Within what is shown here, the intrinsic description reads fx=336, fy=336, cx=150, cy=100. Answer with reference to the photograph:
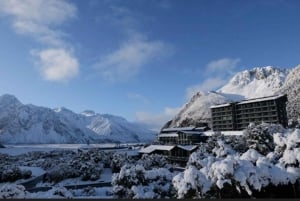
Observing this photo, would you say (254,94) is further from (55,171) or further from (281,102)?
(55,171)

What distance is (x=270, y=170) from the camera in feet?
32.4

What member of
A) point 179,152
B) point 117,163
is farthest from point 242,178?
point 179,152

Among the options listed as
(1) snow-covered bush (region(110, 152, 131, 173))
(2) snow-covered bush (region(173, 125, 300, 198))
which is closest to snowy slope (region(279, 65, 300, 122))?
(1) snow-covered bush (region(110, 152, 131, 173))

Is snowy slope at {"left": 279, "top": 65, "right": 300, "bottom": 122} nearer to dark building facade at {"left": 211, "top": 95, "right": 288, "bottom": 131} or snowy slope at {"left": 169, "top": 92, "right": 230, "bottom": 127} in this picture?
dark building facade at {"left": 211, "top": 95, "right": 288, "bottom": 131}

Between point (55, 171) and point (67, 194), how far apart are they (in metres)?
21.2

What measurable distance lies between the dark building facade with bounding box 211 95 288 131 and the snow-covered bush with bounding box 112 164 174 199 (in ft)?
136

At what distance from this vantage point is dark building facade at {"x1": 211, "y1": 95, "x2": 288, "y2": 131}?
182 feet

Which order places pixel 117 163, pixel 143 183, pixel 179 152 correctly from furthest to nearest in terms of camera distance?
pixel 179 152 < pixel 117 163 < pixel 143 183

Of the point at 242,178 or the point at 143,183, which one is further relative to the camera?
the point at 143,183

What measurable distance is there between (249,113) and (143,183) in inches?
1909

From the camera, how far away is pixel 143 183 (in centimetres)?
1691

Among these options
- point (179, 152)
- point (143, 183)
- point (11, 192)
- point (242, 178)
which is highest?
point (179, 152)

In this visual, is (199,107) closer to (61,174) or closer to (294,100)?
(294,100)

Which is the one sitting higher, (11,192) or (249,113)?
(249,113)
